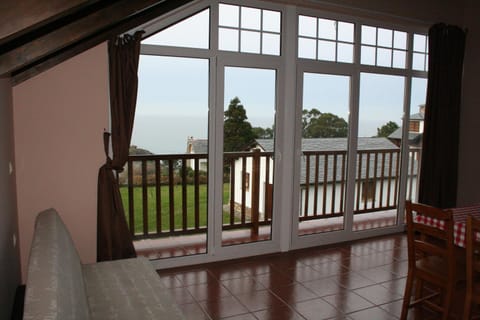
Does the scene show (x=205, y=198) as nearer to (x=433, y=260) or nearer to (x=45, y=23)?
(x=433, y=260)

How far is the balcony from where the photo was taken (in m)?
3.94

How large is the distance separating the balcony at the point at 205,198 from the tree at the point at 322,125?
230mm

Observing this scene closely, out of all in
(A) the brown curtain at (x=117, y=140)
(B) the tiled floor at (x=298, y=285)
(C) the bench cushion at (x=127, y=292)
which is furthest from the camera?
(A) the brown curtain at (x=117, y=140)

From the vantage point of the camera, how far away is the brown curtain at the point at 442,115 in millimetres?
→ 4797

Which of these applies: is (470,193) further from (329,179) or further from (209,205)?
(209,205)

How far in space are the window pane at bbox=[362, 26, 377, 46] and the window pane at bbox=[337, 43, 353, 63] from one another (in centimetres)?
23

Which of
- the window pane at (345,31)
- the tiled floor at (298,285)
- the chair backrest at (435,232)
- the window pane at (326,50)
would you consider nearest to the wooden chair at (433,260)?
the chair backrest at (435,232)

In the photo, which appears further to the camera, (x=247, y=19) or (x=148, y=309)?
(x=247, y=19)

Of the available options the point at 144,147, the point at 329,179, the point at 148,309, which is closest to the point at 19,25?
the point at 148,309

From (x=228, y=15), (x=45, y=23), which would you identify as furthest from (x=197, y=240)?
(x=45, y=23)

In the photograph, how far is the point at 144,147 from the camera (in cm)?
371

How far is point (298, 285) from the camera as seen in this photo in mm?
3387

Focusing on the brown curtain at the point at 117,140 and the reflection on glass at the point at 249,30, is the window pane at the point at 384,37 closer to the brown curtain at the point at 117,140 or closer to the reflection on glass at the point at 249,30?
the reflection on glass at the point at 249,30

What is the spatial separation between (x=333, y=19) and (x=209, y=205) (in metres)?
2.45
